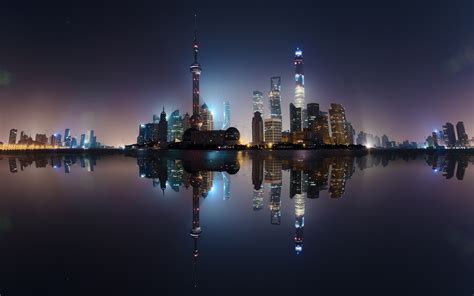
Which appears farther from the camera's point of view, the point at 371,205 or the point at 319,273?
the point at 371,205

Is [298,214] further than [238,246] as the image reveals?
Yes

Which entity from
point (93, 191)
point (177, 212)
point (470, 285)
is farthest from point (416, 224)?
point (93, 191)

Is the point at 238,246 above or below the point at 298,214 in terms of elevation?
below

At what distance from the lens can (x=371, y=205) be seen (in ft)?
54.7

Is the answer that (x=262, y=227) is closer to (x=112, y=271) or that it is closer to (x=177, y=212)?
(x=177, y=212)

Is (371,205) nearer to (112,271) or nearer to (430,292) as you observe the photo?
(430,292)

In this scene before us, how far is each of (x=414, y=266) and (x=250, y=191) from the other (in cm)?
1352

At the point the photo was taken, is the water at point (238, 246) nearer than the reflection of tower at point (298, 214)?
Yes

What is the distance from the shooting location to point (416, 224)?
42.2ft

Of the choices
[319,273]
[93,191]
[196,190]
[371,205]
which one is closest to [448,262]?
[319,273]

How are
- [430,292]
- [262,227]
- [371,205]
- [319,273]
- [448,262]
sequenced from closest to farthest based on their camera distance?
[430,292], [319,273], [448,262], [262,227], [371,205]

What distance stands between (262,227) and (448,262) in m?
6.20

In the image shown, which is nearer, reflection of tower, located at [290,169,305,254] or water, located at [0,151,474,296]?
water, located at [0,151,474,296]

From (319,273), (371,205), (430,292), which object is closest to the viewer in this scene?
(430,292)
